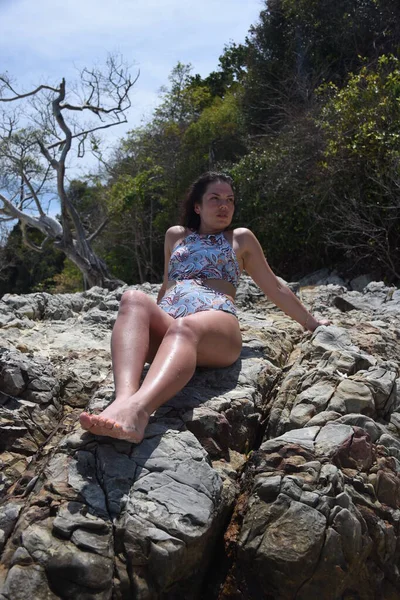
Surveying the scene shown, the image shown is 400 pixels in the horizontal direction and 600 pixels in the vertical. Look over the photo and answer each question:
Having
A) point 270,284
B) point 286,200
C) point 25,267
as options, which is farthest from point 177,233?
point 25,267

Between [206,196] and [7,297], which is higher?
[206,196]

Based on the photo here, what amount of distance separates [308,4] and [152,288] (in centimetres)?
912

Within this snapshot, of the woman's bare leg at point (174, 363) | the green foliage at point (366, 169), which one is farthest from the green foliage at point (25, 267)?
the woman's bare leg at point (174, 363)

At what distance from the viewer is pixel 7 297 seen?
16.6 ft

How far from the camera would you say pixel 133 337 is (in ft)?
8.05

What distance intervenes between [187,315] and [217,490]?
0.98 meters

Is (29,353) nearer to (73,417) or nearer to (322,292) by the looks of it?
(73,417)

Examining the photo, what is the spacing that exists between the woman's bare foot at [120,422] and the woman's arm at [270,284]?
1.47 meters

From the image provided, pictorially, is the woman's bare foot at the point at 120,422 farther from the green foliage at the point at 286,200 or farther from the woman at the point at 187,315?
the green foliage at the point at 286,200

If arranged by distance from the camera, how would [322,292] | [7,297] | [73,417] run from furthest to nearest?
[322,292]
[7,297]
[73,417]

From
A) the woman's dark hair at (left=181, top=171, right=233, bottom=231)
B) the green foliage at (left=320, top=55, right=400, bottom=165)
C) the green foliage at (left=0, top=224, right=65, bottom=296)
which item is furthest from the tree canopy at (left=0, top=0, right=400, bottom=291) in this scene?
the woman's dark hair at (left=181, top=171, right=233, bottom=231)

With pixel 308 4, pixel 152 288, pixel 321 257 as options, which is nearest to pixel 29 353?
pixel 152 288

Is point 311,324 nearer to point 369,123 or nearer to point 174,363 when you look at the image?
point 174,363

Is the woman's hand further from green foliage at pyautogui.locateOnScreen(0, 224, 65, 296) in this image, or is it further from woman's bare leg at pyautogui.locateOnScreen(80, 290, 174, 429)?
green foliage at pyautogui.locateOnScreen(0, 224, 65, 296)
